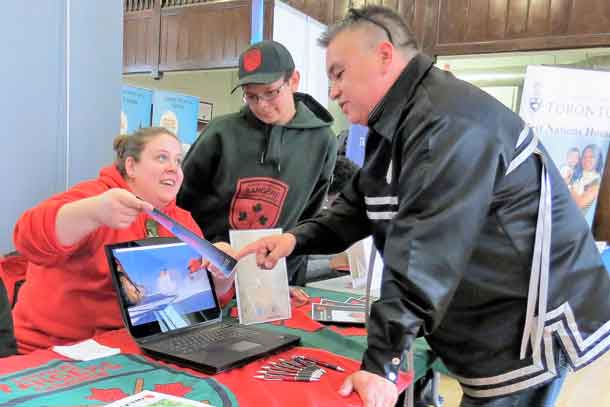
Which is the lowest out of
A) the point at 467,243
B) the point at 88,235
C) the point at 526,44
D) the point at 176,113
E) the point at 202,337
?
the point at 202,337

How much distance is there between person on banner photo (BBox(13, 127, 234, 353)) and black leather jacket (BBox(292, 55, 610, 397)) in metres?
0.56

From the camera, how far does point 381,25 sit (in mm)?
1229

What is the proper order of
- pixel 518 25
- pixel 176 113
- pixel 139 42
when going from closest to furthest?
pixel 176 113
pixel 518 25
pixel 139 42

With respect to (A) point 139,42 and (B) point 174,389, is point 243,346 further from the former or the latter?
(A) point 139,42

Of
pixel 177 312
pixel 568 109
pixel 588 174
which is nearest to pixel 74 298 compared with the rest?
pixel 177 312

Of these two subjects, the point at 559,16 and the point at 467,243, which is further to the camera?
the point at 559,16

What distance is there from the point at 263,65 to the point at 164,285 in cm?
88

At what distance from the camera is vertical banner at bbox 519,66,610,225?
443 cm

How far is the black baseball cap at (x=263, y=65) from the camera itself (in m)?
1.92

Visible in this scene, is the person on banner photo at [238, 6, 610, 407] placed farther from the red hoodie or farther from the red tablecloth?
the red hoodie

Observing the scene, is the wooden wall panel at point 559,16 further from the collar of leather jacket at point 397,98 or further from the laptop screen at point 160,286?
the laptop screen at point 160,286

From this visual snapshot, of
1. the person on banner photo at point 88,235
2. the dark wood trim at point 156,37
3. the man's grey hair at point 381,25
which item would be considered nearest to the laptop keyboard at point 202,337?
the person on banner photo at point 88,235

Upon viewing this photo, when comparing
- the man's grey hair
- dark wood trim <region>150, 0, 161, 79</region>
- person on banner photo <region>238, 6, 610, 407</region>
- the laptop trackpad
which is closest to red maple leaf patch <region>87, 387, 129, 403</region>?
the laptop trackpad

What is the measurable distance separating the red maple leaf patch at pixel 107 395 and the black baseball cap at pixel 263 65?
1176 millimetres
